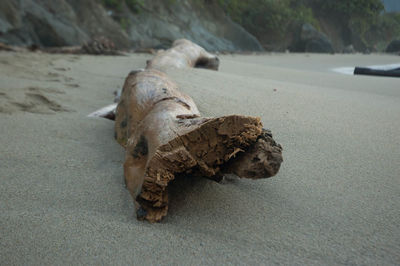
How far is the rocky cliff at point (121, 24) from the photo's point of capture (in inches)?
272

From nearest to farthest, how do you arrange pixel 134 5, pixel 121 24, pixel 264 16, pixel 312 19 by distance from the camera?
pixel 121 24 < pixel 134 5 < pixel 264 16 < pixel 312 19

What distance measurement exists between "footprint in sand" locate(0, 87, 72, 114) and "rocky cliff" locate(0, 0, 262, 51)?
4.75 metres

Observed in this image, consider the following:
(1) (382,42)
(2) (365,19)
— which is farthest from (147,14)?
(1) (382,42)

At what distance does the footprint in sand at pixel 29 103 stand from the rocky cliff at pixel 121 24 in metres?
4.75

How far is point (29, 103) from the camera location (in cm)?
240

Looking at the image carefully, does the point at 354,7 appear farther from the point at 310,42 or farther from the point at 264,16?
the point at 264,16

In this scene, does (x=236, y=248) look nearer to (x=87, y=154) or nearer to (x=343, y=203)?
(x=343, y=203)

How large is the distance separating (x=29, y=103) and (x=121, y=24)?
7.86m

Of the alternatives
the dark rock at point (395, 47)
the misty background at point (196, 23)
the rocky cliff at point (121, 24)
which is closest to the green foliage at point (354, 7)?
the misty background at point (196, 23)

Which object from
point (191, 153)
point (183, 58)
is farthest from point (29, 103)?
point (183, 58)

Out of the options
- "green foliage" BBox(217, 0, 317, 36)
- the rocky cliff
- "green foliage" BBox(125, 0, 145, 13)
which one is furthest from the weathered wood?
"green foliage" BBox(217, 0, 317, 36)

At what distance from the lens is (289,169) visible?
1471mm

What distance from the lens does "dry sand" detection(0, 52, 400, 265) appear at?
95 centimetres

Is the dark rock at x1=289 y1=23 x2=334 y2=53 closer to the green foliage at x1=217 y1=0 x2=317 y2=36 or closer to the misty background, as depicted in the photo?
the misty background
